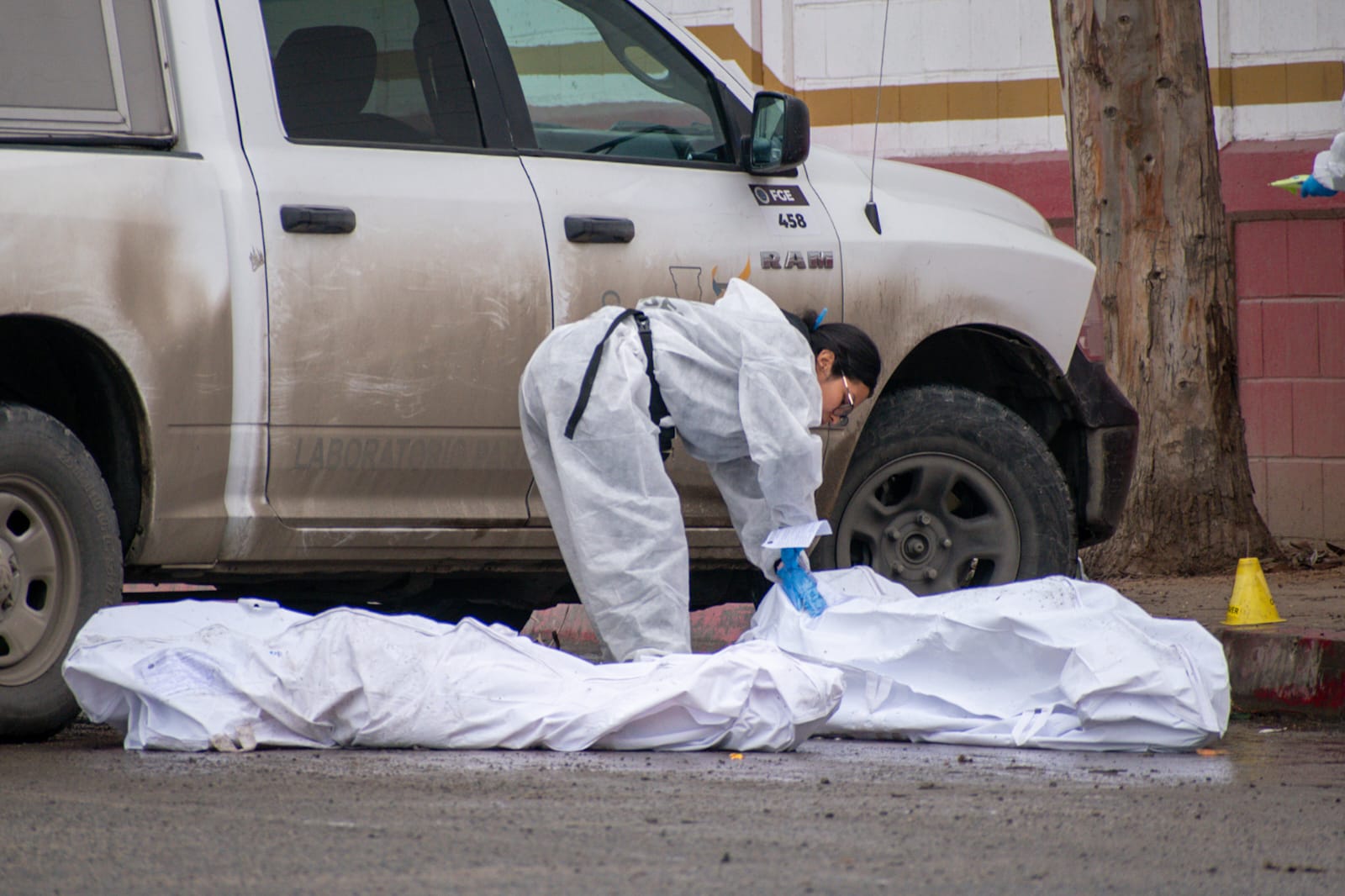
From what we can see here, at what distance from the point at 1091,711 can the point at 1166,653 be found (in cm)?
24

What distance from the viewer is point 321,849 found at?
304 centimetres

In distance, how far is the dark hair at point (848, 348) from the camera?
4977 mm

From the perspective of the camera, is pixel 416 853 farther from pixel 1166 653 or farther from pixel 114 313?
pixel 1166 653

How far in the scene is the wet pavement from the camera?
2895 millimetres

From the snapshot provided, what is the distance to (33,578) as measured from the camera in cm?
425

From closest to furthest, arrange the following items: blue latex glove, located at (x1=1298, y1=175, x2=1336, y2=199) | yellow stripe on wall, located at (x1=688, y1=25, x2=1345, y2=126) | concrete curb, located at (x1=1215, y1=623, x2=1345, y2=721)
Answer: concrete curb, located at (x1=1215, y1=623, x2=1345, y2=721) → blue latex glove, located at (x1=1298, y1=175, x2=1336, y2=199) → yellow stripe on wall, located at (x1=688, y1=25, x2=1345, y2=126)

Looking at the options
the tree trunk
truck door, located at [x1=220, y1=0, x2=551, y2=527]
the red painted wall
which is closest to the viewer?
truck door, located at [x1=220, y1=0, x2=551, y2=527]

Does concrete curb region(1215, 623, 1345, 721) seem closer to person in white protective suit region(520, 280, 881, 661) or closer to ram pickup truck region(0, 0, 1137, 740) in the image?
ram pickup truck region(0, 0, 1137, 740)

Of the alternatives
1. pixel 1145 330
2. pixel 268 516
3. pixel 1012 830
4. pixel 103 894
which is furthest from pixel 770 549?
pixel 1145 330

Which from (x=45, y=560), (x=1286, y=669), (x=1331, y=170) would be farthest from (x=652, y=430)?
(x=1331, y=170)

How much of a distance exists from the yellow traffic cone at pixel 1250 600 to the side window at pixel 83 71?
11.4 feet

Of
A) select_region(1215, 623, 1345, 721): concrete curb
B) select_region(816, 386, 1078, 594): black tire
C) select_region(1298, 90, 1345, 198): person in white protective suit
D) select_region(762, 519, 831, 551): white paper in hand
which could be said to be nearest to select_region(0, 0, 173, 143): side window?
select_region(762, 519, 831, 551): white paper in hand

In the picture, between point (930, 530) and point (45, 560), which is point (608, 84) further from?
point (45, 560)

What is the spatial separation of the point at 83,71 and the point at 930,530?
261 cm
